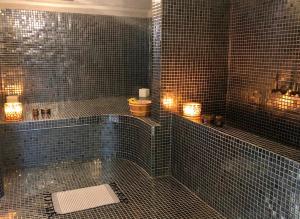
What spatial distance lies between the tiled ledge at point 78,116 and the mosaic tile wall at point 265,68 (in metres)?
0.93

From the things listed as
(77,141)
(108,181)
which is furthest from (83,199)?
(77,141)

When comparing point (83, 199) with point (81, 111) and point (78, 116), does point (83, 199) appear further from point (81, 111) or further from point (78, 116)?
point (81, 111)

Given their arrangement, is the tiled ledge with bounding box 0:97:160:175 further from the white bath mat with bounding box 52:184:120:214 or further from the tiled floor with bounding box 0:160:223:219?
the white bath mat with bounding box 52:184:120:214

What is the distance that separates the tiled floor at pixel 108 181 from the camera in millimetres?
2383

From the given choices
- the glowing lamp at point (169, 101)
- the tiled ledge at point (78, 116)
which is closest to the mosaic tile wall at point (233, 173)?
the glowing lamp at point (169, 101)

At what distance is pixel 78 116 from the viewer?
354cm

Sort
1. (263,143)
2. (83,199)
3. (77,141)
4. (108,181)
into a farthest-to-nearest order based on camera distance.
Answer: (77,141), (108,181), (83,199), (263,143)

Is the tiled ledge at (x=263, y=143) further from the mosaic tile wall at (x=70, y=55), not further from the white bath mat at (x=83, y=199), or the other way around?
the mosaic tile wall at (x=70, y=55)

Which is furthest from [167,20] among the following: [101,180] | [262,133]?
[101,180]

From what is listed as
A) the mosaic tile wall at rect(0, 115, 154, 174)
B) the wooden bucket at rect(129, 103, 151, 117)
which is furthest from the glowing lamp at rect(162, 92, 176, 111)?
the wooden bucket at rect(129, 103, 151, 117)

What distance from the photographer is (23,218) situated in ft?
7.52

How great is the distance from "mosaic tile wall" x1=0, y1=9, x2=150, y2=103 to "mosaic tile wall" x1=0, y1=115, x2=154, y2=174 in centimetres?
155

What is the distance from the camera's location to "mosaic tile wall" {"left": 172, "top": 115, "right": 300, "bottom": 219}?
183 cm

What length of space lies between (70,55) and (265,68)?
10.2ft
